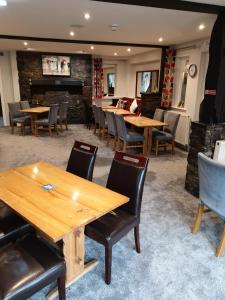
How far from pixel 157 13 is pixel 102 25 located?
1040 millimetres

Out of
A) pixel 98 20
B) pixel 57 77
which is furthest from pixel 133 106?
pixel 98 20

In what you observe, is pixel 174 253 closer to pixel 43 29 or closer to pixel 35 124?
pixel 43 29

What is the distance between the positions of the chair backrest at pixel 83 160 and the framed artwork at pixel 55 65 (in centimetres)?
629

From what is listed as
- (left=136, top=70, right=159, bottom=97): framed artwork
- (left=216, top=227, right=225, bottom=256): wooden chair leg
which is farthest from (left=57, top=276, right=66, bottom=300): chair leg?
(left=136, top=70, right=159, bottom=97): framed artwork

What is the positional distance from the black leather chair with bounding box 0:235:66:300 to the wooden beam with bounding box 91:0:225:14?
2.54 meters

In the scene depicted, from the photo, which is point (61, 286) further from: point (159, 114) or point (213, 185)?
point (159, 114)

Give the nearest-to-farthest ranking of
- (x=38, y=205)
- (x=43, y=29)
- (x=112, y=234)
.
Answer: (x=38, y=205) → (x=112, y=234) → (x=43, y=29)

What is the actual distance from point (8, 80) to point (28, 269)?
749 centimetres

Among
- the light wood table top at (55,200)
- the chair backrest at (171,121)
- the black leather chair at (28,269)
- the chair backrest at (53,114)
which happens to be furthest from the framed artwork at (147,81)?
the black leather chair at (28,269)

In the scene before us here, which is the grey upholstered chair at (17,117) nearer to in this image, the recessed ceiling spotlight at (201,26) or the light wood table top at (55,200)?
the light wood table top at (55,200)

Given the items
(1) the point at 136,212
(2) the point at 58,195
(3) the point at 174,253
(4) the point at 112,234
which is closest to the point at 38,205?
(2) the point at 58,195

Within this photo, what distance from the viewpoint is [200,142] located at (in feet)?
9.86

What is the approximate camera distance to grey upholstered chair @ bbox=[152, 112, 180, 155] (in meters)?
4.80

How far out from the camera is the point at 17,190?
1748 mm
